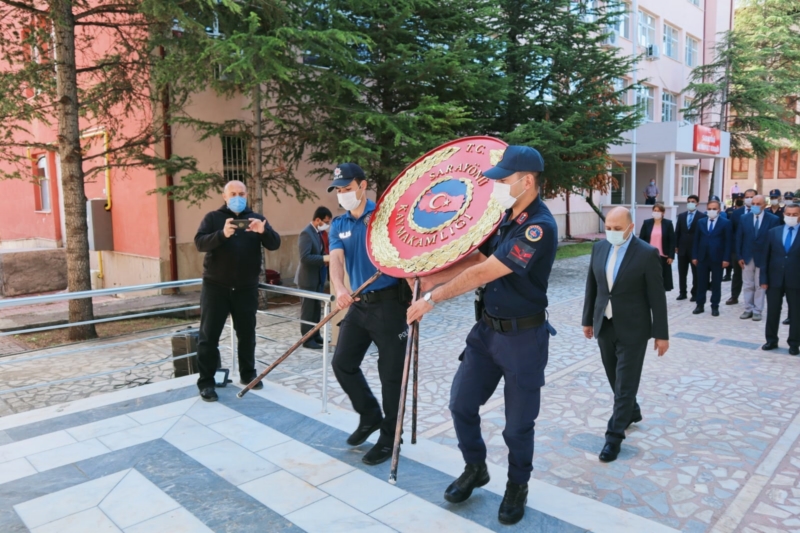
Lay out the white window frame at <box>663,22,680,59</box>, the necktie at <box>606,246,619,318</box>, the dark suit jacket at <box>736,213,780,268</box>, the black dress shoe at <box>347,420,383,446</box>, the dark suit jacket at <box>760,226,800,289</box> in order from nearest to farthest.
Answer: the black dress shoe at <box>347,420,383,446</box> < the necktie at <box>606,246,619,318</box> < the dark suit jacket at <box>760,226,800,289</box> < the dark suit jacket at <box>736,213,780,268</box> < the white window frame at <box>663,22,680,59</box>

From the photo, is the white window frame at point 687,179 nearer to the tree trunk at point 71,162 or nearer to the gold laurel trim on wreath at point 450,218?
the tree trunk at point 71,162

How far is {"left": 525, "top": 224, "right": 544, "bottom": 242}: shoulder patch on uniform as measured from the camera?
3.14m

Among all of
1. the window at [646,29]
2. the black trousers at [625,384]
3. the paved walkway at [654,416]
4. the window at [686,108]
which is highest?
the window at [646,29]

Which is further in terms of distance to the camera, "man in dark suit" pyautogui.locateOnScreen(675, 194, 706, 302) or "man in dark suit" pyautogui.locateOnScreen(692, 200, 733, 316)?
"man in dark suit" pyautogui.locateOnScreen(675, 194, 706, 302)

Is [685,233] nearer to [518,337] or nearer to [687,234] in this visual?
[687,234]

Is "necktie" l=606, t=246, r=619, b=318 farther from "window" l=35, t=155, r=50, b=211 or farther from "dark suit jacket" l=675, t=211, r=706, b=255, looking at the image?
"window" l=35, t=155, r=50, b=211

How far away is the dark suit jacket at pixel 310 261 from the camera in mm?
7629

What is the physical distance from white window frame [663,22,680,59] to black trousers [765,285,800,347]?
2957 cm

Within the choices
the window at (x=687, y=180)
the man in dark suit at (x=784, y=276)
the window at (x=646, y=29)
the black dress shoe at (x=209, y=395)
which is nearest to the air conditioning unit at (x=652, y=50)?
the window at (x=646, y=29)

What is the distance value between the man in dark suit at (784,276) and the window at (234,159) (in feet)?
33.8

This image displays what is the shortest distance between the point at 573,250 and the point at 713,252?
34.9ft

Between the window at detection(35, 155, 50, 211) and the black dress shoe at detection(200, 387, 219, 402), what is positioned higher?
the window at detection(35, 155, 50, 211)

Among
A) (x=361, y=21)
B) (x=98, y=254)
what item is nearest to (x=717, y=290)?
(x=361, y=21)

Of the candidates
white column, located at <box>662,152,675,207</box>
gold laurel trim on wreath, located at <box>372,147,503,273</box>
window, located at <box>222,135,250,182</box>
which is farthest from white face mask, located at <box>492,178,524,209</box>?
white column, located at <box>662,152,675,207</box>
